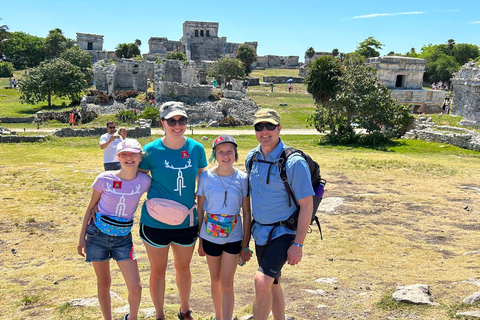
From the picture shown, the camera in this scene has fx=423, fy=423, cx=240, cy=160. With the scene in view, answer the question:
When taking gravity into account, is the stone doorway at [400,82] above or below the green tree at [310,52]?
below

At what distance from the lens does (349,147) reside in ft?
64.6

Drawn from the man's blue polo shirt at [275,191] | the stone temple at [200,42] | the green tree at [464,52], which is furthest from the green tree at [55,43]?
the man's blue polo shirt at [275,191]

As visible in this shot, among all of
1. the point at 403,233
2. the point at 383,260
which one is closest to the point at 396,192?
the point at 403,233

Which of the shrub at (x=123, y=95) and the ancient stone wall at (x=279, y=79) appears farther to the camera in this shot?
the ancient stone wall at (x=279, y=79)

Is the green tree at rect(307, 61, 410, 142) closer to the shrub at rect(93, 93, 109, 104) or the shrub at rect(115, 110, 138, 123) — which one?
the shrub at rect(115, 110, 138, 123)

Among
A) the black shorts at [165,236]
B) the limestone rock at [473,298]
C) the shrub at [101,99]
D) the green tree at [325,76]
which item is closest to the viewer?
the black shorts at [165,236]

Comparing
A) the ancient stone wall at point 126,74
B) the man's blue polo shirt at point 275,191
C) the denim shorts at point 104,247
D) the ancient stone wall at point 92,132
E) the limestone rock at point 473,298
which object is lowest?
the ancient stone wall at point 92,132

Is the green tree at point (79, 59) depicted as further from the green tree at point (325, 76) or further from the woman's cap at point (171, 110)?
the woman's cap at point (171, 110)

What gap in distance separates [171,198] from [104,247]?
0.78 meters

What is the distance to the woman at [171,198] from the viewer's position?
13.5ft

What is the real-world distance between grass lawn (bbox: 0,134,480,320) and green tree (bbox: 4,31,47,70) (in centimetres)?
5343

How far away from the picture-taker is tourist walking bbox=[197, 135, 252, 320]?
4.02 meters

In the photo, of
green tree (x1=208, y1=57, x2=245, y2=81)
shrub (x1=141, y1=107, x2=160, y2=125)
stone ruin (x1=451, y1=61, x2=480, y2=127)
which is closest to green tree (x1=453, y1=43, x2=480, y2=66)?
green tree (x1=208, y1=57, x2=245, y2=81)

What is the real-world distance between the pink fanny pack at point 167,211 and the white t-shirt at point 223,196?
10.0 inches
